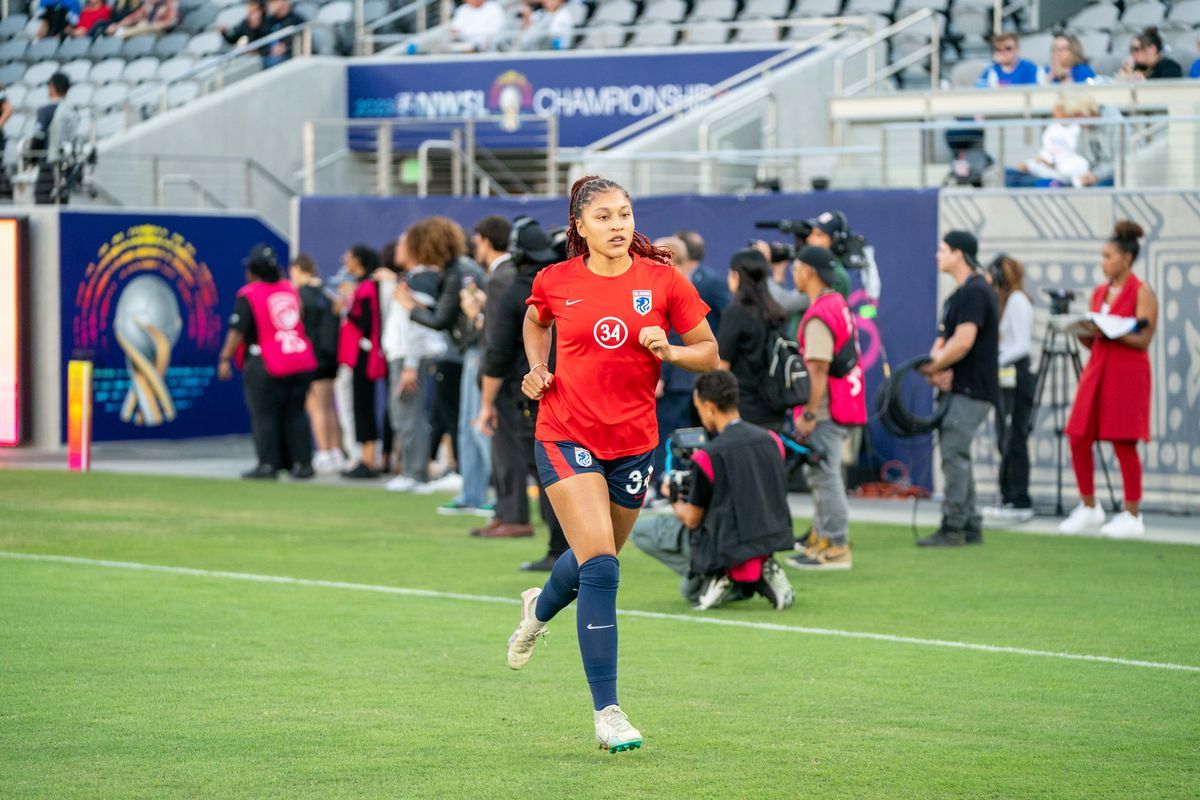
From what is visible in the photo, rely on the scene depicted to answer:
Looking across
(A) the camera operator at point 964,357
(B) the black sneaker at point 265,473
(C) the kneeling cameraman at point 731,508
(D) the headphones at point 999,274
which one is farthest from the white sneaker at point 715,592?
(B) the black sneaker at point 265,473

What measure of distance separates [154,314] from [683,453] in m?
11.2

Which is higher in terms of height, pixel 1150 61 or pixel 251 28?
pixel 251 28

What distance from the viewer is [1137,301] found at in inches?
473

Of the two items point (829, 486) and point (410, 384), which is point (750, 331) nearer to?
point (829, 486)

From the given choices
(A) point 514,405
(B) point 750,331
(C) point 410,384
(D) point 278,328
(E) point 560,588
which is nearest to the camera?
(E) point 560,588

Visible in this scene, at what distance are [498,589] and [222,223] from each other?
1138cm

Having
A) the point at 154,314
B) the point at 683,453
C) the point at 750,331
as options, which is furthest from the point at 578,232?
the point at 154,314

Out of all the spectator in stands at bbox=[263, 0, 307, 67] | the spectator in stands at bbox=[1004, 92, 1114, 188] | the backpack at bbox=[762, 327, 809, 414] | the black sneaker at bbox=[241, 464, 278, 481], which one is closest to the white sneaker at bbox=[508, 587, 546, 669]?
the backpack at bbox=[762, 327, 809, 414]

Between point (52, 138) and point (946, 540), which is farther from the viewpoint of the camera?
point (52, 138)

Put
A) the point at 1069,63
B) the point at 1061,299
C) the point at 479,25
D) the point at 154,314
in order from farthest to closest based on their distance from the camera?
the point at 479,25 < the point at 154,314 < the point at 1069,63 < the point at 1061,299

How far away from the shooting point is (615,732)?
5.81m

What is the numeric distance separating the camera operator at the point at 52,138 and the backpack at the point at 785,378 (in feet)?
35.9

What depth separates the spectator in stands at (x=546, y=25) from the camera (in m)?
23.8

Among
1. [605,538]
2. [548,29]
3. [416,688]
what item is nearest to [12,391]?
[548,29]
